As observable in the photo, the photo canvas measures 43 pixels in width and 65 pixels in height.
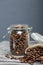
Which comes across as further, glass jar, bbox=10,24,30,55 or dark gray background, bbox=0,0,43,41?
dark gray background, bbox=0,0,43,41

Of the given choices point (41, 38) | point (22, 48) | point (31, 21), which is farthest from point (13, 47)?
point (31, 21)

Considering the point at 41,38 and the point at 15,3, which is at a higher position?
the point at 15,3

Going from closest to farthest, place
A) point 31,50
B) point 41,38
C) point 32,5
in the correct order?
point 31,50 < point 41,38 < point 32,5

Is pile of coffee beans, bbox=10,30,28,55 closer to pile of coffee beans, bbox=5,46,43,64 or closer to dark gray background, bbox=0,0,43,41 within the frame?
pile of coffee beans, bbox=5,46,43,64

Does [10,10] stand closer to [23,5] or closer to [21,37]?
[23,5]

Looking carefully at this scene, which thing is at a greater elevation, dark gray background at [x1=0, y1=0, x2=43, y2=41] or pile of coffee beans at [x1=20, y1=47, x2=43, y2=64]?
dark gray background at [x1=0, y1=0, x2=43, y2=41]

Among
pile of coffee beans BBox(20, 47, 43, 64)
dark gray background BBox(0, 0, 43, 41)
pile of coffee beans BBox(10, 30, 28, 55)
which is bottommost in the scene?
pile of coffee beans BBox(20, 47, 43, 64)

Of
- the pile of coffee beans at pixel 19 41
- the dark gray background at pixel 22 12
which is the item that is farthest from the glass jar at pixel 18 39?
the dark gray background at pixel 22 12

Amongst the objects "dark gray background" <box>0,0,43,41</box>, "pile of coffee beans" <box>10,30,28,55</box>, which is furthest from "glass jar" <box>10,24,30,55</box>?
"dark gray background" <box>0,0,43,41</box>

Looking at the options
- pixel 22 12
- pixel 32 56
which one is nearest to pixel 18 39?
pixel 32 56
